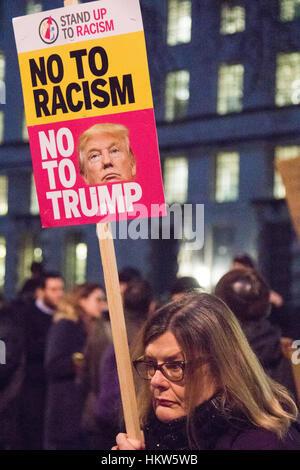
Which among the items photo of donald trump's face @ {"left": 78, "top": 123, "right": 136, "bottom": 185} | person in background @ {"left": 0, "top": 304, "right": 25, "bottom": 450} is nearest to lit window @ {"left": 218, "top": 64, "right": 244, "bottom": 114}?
A: person in background @ {"left": 0, "top": 304, "right": 25, "bottom": 450}

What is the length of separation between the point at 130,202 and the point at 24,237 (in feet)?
108

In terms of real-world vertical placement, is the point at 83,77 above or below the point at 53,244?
above

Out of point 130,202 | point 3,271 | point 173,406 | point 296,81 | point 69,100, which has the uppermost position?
point 296,81

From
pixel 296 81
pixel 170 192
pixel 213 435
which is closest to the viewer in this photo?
pixel 213 435

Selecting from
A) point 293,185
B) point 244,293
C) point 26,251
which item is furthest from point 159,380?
point 26,251

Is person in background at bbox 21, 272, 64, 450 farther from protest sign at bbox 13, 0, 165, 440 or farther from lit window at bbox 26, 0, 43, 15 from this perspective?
lit window at bbox 26, 0, 43, 15

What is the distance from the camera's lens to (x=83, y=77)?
3.02 meters

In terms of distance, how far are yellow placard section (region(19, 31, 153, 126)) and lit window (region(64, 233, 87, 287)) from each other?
30392 mm

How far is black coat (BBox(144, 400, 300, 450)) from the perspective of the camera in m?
2.36

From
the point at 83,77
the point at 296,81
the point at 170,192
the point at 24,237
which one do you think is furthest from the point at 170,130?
the point at 83,77

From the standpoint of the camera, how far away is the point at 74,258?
112 ft

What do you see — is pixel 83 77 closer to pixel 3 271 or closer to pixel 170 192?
pixel 170 192
